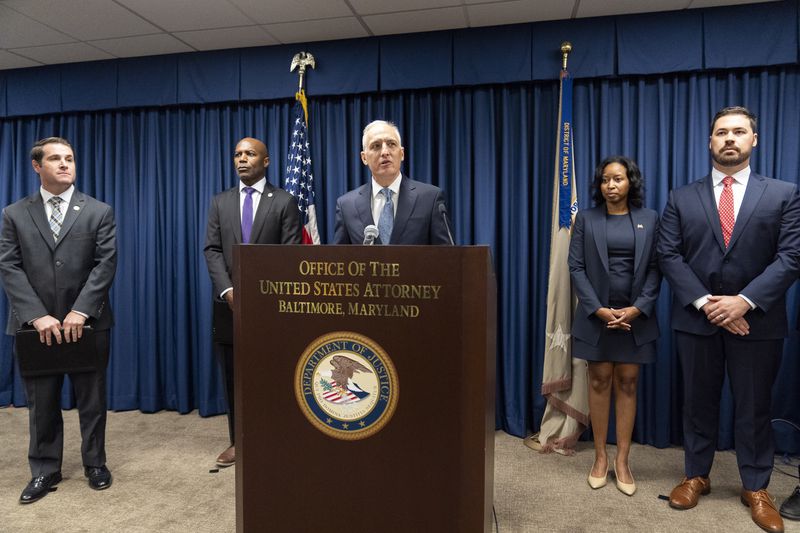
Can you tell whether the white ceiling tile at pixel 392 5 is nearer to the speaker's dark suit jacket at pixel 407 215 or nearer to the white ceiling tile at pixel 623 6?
the white ceiling tile at pixel 623 6

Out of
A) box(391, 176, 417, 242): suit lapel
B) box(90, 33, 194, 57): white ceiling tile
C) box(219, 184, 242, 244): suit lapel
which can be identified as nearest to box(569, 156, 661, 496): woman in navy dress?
box(391, 176, 417, 242): suit lapel

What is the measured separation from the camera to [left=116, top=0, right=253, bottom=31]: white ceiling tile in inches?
124

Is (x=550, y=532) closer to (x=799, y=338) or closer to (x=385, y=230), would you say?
(x=385, y=230)

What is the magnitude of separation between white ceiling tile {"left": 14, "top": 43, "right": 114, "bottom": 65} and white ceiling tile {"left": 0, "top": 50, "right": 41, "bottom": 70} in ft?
0.26

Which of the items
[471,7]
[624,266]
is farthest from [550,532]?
[471,7]

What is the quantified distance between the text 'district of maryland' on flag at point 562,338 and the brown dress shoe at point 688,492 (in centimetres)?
70

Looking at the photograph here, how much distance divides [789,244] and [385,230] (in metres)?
1.83

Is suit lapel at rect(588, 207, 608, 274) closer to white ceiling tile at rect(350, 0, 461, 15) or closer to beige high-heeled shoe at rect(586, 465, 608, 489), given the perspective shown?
beige high-heeled shoe at rect(586, 465, 608, 489)

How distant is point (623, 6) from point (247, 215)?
8.69 ft

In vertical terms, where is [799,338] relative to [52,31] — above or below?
below

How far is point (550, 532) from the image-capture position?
2.20 metres

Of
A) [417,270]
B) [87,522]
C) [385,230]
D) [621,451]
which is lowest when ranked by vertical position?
[87,522]

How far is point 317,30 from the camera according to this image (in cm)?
352

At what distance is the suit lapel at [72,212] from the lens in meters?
2.60
